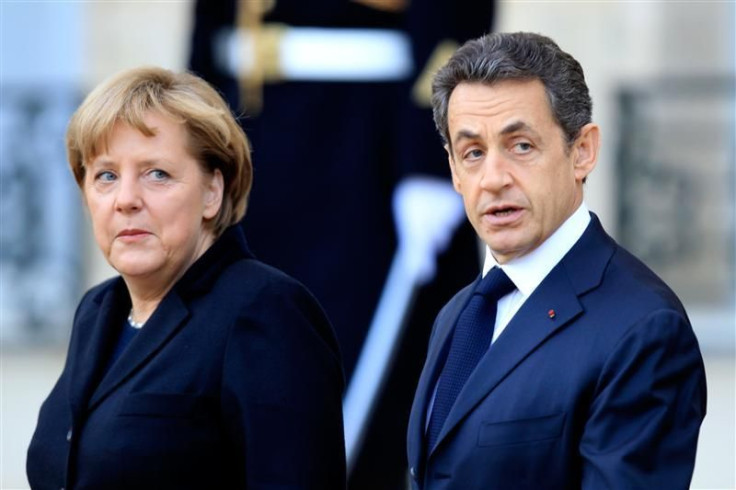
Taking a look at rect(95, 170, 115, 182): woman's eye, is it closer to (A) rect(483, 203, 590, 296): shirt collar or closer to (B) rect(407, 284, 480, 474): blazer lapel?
(B) rect(407, 284, 480, 474): blazer lapel

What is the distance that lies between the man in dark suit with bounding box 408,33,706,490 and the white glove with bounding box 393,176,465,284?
2.02 m

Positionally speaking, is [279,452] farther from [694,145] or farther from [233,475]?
[694,145]

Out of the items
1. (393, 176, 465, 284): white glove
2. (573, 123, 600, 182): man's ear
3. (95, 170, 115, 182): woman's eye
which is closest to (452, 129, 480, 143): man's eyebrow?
(573, 123, 600, 182): man's ear

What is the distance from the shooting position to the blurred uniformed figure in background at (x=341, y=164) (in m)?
5.62

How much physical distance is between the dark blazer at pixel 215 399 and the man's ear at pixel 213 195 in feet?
0.21

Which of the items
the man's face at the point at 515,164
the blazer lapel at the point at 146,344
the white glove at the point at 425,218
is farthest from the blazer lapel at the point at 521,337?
the white glove at the point at 425,218

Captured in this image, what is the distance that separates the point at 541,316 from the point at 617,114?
475cm

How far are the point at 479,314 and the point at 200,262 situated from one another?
585 mm

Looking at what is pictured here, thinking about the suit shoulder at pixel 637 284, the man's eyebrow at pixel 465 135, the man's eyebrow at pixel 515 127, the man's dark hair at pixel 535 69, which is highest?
the man's dark hair at pixel 535 69

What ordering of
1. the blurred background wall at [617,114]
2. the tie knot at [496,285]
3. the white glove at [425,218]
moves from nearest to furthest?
the tie knot at [496,285] < the white glove at [425,218] < the blurred background wall at [617,114]

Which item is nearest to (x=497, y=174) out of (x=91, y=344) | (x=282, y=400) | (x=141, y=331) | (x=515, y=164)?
(x=515, y=164)

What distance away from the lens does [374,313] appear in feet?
18.5

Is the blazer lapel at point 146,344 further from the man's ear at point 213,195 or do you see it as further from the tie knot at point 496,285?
the tie knot at point 496,285

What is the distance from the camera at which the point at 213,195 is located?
142 inches
